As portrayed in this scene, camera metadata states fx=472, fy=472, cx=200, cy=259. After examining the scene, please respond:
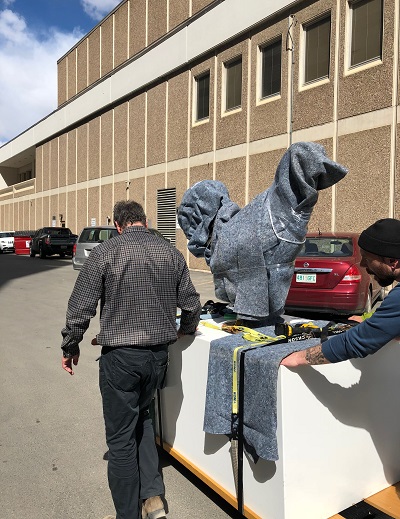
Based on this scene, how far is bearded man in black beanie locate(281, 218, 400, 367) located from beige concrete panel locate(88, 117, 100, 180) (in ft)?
81.5

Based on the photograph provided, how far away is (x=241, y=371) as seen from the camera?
258cm

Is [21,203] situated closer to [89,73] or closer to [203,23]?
[89,73]

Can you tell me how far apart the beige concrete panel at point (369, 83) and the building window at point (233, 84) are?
4.36m

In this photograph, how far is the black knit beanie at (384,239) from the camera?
2.28m

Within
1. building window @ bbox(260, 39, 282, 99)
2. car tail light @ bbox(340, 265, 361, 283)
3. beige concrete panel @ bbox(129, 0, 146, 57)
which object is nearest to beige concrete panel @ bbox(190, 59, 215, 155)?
building window @ bbox(260, 39, 282, 99)

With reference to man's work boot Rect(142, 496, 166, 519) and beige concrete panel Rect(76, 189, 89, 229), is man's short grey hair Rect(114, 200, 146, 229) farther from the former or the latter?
beige concrete panel Rect(76, 189, 89, 229)

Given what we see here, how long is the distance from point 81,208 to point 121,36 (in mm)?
9880

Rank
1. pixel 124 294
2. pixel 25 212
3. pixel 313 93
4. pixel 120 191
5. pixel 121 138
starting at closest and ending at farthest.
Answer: pixel 124 294 < pixel 313 93 < pixel 121 138 < pixel 120 191 < pixel 25 212

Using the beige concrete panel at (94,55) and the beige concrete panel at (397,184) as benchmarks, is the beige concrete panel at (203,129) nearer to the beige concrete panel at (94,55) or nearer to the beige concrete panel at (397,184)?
the beige concrete panel at (397,184)

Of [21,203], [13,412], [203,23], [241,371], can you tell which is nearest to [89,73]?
[203,23]

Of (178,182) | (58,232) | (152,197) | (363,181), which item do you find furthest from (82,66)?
(363,181)

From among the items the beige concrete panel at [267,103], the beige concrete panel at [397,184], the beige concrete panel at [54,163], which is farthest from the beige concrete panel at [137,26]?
the beige concrete panel at [397,184]

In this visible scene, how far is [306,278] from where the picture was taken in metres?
7.81

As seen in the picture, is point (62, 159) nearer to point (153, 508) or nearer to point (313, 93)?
point (313, 93)
